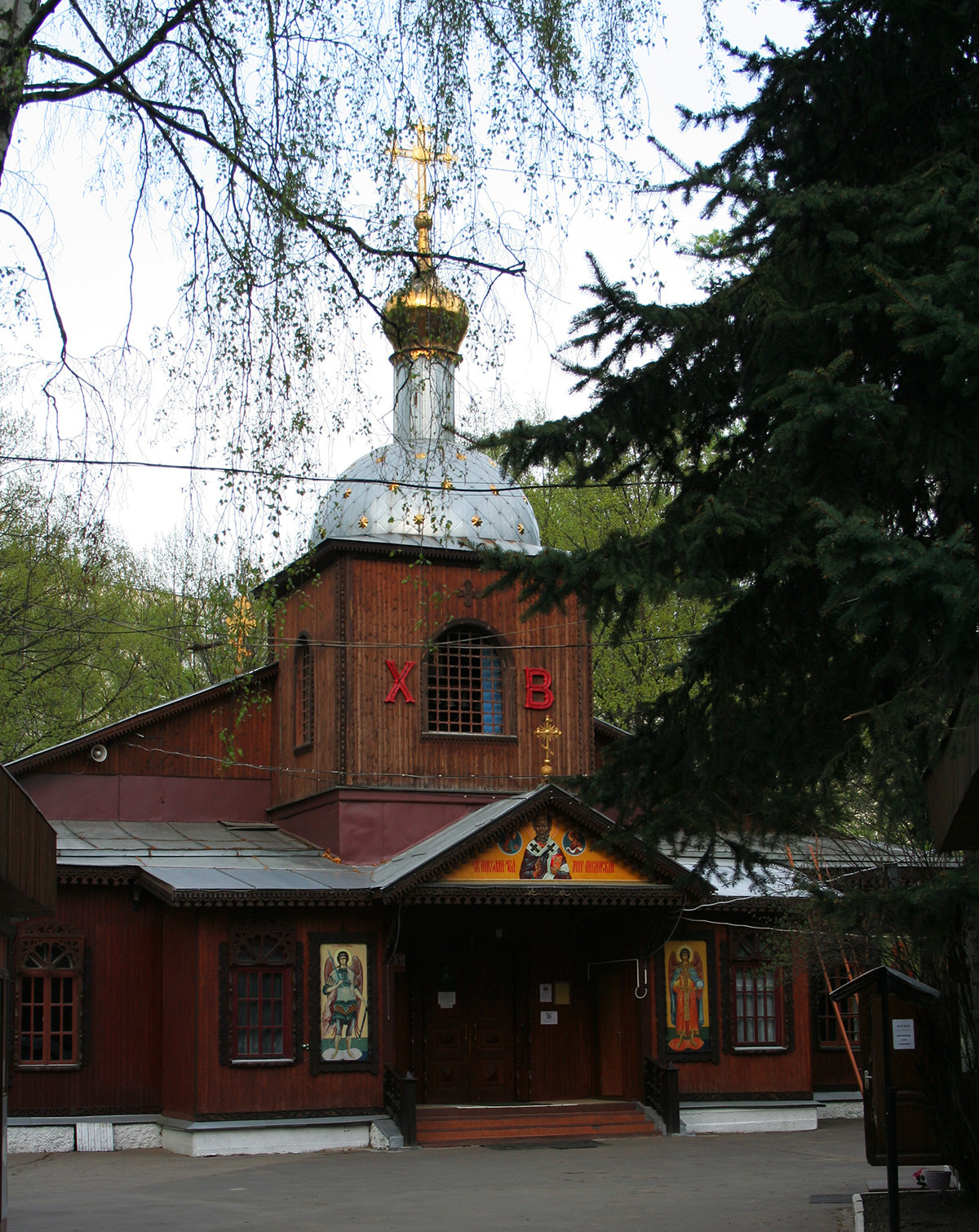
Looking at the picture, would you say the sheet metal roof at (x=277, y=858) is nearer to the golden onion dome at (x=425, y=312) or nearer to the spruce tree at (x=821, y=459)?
the spruce tree at (x=821, y=459)

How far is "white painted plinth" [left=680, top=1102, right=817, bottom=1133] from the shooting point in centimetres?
2066

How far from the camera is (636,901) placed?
65.9 ft

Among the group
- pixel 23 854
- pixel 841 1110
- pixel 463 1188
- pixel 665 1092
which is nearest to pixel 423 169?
pixel 23 854

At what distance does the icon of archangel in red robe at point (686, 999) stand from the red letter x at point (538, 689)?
4.24 meters

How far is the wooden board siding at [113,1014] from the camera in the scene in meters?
19.4

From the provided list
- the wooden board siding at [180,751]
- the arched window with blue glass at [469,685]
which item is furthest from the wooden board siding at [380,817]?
the wooden board siding at [180,751]

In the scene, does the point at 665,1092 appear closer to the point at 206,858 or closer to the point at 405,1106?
the point at 405,1106

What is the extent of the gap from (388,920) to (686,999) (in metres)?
4.55

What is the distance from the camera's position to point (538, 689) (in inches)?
894

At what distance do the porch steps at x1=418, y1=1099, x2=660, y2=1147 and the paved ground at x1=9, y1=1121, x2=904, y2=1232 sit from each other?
478mm

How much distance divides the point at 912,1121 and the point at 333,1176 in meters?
6.86

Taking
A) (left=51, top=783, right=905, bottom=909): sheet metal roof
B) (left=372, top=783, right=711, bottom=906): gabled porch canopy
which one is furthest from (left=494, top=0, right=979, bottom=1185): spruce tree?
(left=372, top=783, right=711, bottom=906): gabled porch canopy

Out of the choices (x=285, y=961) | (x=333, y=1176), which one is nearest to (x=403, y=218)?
(x=333, y=1176)

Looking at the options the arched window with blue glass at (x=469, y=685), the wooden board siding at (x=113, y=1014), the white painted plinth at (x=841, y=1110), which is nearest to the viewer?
the wooden board siding at (x=113, y=1014)
